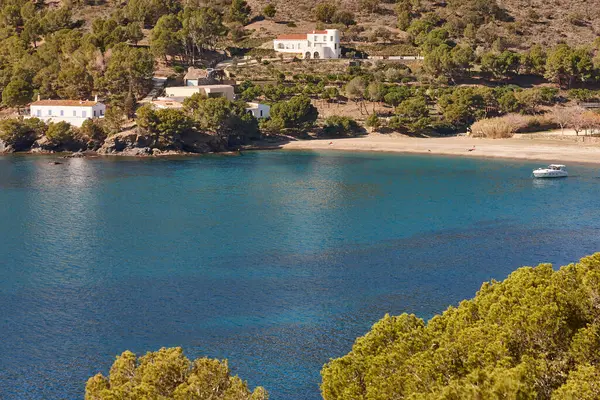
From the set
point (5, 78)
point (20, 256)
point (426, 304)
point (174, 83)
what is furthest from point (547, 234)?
point (5, 78)

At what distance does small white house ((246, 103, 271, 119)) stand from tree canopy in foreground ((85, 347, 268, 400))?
309ft

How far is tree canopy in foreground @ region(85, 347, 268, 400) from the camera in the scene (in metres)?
23.8

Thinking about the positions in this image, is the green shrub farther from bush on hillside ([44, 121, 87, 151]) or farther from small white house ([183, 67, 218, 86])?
small white house ([183, 67, 218, 86])

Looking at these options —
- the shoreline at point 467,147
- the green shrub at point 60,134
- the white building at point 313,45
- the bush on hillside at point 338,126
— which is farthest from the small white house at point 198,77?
the white building at point 313,45

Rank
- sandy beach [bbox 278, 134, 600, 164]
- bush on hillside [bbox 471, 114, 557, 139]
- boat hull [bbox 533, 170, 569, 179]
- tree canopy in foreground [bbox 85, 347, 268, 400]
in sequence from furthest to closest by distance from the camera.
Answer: bush on hillside [bbox 471, 114, 557, 139] → sandy beach [bbox 278, 134, 600, 164] → boat hull [bbox 533, 170, 569, 179] → tree canopy in foreground [bbox 85, 347, 268, 400]

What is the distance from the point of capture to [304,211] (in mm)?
71562

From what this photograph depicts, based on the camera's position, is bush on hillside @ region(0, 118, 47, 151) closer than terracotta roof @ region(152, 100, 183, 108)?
Yes

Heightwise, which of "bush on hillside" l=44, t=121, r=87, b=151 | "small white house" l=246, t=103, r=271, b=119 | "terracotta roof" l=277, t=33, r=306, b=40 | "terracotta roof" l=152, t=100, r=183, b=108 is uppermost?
"terracotta roof" l=277, t=33, r=306, b=40

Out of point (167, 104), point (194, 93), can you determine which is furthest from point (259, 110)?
point (167, 104)

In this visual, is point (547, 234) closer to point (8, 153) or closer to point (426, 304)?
point (426, 304)

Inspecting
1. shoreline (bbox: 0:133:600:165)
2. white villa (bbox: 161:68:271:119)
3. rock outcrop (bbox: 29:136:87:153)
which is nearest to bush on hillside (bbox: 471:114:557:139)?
shoreline (bbox: 0:133:600:165)

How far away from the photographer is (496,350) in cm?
2370

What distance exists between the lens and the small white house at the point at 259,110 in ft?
390

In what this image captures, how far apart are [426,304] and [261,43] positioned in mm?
115737
